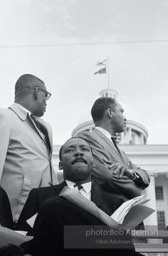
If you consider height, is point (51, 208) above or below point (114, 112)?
below

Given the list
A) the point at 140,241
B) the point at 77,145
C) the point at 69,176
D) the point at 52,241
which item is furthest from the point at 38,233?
the point at 77,145

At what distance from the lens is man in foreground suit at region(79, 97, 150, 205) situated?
12.3 ft

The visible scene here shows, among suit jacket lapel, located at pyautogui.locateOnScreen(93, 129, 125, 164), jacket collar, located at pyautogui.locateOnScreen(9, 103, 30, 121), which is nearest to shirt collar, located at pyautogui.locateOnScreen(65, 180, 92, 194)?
suit jacket lapel, located at pyautogui.locateOnScreen(93, 129, 125, 164)

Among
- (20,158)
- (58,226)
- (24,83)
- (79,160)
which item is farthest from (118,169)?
(24,83)

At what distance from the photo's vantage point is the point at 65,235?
2.63m

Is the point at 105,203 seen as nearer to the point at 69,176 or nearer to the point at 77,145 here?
the point at 69,176

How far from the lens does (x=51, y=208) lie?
2717mm

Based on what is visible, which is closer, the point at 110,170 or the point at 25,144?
the point at 110,170

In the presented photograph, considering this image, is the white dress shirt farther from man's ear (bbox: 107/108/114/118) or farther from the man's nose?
man's ear (bbox: 107/108/114/118)

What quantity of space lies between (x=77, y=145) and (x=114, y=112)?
902mm

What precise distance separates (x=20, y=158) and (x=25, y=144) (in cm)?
16

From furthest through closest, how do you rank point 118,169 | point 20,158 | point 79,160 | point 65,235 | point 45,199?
point 20,158 < point 118,169 < point 79,160 < point 45,199 < point 65,235

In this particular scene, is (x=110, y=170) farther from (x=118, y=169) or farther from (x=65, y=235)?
(x=65, y=235)

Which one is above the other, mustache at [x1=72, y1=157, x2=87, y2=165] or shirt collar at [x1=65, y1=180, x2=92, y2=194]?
mustache at [x1=72, y1=157, x2=87, y2=165]
